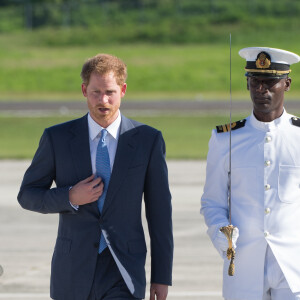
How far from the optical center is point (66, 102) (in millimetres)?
35656

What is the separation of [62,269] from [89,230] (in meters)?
0.24

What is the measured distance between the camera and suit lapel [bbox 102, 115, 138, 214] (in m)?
4.48

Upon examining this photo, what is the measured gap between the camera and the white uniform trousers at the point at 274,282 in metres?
4.35

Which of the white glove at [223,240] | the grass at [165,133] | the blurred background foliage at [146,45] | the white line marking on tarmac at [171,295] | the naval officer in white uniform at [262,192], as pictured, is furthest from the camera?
the blurred background foliage at [146,45]

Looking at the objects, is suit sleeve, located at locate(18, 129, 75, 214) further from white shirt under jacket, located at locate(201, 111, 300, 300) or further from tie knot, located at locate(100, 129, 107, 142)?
white shirt under jacket, located at locate(201, 111, 300, 300)

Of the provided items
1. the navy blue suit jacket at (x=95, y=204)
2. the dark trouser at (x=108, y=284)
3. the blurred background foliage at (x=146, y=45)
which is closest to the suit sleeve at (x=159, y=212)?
the navy blue suit jacket at (x=95, y=204)

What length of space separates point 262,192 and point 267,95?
1.57 ft

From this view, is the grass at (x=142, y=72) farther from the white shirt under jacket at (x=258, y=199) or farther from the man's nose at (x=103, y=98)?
the man's nose at (x=103, y=98)

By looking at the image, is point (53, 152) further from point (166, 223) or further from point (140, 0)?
point (140, 0)

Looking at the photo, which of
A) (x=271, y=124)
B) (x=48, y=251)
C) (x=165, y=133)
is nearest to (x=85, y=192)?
(x=271, y=124)

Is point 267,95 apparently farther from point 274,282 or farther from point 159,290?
point 159,290

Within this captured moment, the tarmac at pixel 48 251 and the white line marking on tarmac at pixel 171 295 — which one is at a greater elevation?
the tarmac at pixel 48 251

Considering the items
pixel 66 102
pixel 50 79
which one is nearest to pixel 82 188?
pixel 66 102

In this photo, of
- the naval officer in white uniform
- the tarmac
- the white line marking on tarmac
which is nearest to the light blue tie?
the naval officer in white uniform
